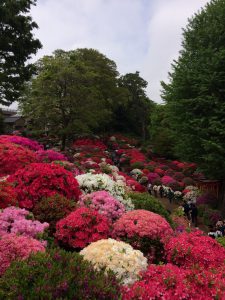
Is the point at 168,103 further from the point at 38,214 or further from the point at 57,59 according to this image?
the point at 38,214

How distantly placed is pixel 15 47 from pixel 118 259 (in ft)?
82.1

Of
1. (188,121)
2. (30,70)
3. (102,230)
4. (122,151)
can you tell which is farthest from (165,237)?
(122,151)

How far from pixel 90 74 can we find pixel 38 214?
2756 centimetres

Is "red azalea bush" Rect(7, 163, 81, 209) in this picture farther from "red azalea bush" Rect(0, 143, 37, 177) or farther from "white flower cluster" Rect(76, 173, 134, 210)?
"red azalea bush" Rect(0, 143, 37, 177)

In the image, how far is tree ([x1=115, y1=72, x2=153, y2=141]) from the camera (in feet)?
214

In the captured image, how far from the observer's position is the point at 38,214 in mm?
8984

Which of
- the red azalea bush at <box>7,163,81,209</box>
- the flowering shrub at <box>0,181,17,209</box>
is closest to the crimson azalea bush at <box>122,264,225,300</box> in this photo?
the flowering shrub at <box>0,181,17,209</box>

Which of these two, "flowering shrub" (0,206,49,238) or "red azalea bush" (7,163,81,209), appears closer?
"flowering shrub" (0,206,49,238)

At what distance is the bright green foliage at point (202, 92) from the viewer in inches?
841

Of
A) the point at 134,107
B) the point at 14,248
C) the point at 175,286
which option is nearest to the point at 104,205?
the point at 14,248

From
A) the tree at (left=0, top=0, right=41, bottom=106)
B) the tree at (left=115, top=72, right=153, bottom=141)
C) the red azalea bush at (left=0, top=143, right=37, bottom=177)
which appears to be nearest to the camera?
the red azalea bush at (left=0, top=143, right=37, bottom=177)

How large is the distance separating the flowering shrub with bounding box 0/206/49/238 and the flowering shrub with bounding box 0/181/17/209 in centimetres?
96

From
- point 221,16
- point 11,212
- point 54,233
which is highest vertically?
point 221,16

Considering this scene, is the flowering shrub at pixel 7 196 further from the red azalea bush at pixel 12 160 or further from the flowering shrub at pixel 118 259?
the red azalea bush at pixel 12 160
